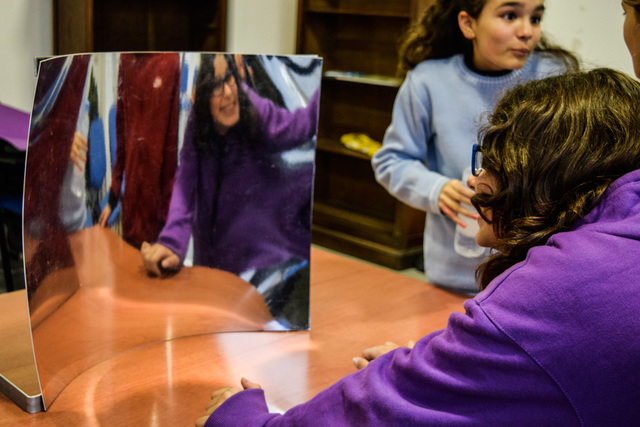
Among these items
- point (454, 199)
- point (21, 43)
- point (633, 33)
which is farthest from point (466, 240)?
point (21, 43)

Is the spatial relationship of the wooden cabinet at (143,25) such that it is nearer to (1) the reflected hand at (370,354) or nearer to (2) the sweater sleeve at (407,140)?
(2) the sweater sleeve at (407,140)

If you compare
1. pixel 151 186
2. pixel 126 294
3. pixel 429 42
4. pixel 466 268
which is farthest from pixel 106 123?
pixel 429 42

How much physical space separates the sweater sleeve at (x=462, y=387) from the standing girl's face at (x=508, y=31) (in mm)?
1079

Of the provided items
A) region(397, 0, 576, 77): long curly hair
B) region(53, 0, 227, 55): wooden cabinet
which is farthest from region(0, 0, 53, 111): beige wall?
region(397, 0, 576, 77): long curly hair

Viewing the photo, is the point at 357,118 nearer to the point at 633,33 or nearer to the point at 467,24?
the point at 467,24

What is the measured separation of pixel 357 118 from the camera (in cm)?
414

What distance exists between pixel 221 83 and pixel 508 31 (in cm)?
78

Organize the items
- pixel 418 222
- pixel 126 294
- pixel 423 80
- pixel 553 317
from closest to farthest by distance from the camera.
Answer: pixel 553 317 → pixel 126 294 → pixel 423 80 → pixel 418 222

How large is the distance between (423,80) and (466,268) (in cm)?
46

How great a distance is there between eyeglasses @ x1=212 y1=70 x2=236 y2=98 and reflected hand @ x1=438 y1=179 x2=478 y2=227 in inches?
22.4

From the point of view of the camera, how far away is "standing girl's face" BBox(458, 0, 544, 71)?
1.62m

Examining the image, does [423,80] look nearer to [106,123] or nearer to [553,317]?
[106,123]

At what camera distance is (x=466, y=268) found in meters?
1.61

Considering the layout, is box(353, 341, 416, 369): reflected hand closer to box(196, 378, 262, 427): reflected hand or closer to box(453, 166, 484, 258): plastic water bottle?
box(196, 378, 262, 427): reflected hand
